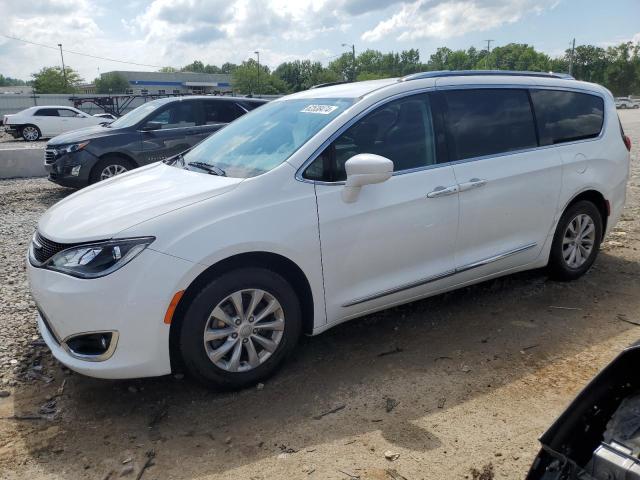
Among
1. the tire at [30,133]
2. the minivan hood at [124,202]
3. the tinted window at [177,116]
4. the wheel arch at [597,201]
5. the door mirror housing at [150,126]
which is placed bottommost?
the wheel arch at [597,201]

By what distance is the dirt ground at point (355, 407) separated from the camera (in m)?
2.65

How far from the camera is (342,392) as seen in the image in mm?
3250

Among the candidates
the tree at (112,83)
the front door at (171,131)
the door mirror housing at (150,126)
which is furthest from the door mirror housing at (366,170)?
the tree at (112,83)

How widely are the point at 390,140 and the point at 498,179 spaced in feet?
3.09

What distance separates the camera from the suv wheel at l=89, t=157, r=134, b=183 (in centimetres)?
902

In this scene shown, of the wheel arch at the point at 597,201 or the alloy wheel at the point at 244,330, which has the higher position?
the wheel arch at the point at 597,201

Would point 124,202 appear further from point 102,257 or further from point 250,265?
point 250,265

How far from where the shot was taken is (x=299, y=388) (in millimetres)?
3318

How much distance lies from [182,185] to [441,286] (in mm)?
1949

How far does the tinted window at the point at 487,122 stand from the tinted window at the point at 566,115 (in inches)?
5.2

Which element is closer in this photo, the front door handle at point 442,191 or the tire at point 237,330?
the tire at point 237,330

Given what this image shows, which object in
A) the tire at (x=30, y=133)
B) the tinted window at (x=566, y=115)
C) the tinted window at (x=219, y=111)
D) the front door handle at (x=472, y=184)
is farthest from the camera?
the tire at (x=30, y=133)

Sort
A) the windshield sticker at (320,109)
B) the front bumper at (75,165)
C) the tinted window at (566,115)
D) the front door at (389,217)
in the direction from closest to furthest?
the front door at (389,217), the windshield sticker at (320,109), the tinted window at (566,115), the front bumper at (75,165)

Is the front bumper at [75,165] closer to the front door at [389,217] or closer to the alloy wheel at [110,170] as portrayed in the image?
the alloy wheel at [110,170]
